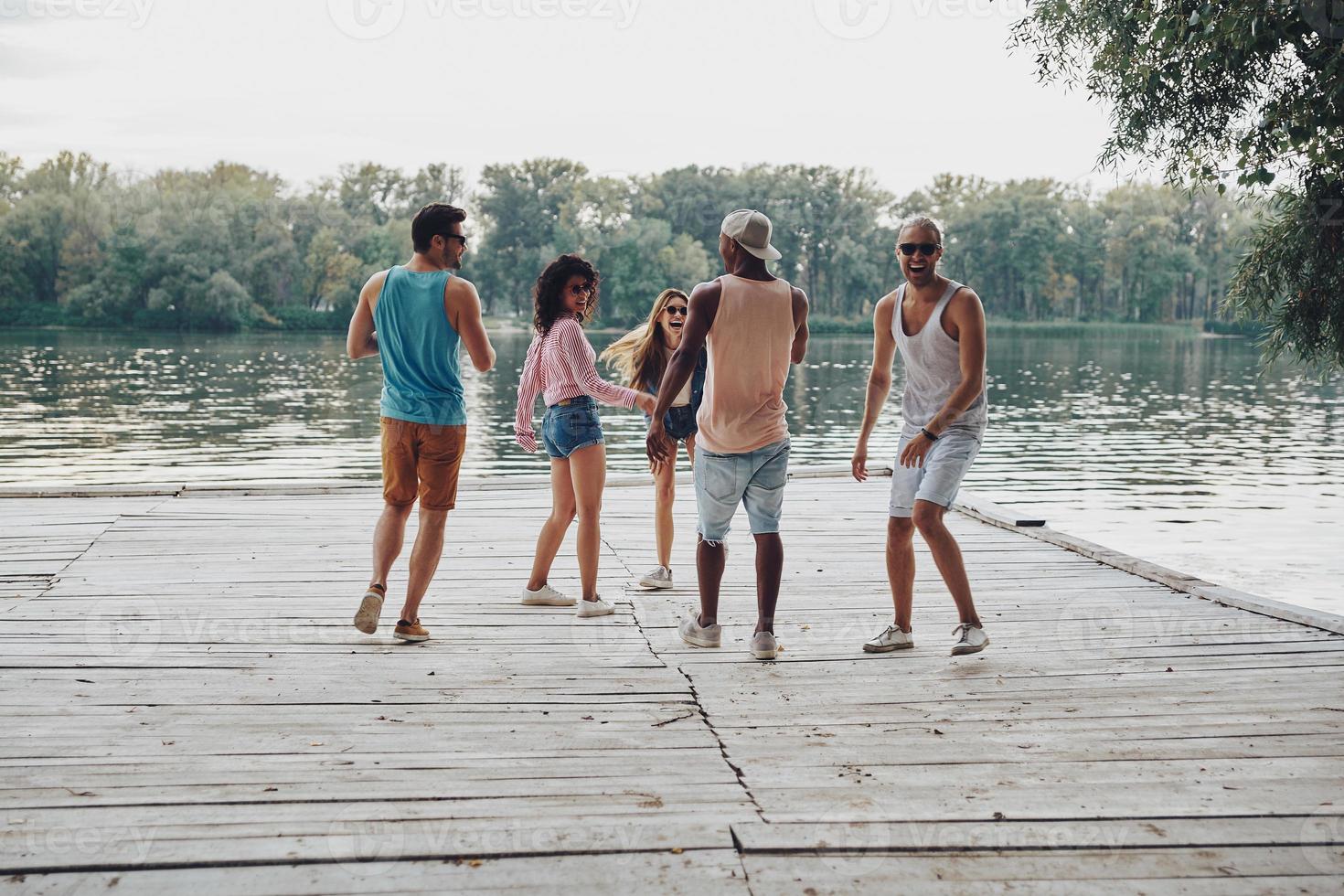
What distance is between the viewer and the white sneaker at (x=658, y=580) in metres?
6.25

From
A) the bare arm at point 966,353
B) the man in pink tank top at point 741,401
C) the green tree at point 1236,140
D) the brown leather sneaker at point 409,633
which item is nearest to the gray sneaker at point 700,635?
the man in pink tank top at point 741,401

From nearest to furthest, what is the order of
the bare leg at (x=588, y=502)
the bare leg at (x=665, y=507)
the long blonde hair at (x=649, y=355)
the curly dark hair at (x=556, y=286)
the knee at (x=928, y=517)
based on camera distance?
the knee at (x=928, y=517)
the curly dark hair at (x=556, y=286)
the bare leg at (x=588, y=502)
the bare leg at (x=665, y=507)
the long blonde hair at (x=649, y=355)

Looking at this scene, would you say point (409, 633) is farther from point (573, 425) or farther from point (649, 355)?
point (649, 355)

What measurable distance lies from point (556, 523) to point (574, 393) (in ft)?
2.07

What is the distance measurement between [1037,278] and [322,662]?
9487 cm

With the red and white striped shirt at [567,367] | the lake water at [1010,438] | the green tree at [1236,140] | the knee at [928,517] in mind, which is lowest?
the lake water at [1010,438]

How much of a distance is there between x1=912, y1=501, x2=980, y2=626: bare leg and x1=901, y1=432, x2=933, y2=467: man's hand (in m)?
0.16

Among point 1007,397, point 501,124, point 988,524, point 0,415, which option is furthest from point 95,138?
point 988,524

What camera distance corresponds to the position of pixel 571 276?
18.0 ft

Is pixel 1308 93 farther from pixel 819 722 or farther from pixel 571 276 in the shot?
pixel 819 722

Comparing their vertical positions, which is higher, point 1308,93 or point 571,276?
point 1308,93

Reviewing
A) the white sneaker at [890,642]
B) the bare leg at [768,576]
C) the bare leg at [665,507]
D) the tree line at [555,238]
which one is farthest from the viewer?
the tree line at [555,238]

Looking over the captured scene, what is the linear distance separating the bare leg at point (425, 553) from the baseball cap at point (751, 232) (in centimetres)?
160

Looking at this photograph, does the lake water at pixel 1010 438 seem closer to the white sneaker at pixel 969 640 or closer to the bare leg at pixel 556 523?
the bare leg at pixel 556 523
